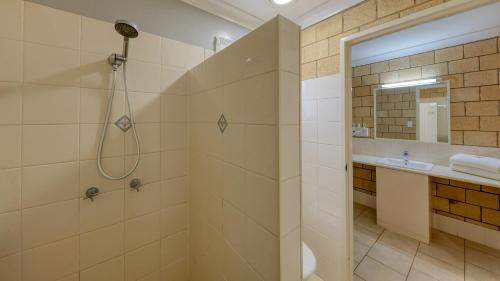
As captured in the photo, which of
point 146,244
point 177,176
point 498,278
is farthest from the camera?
point 498,278

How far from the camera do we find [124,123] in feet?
3.69

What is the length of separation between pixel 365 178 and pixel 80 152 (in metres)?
3.57

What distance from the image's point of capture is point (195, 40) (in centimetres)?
142

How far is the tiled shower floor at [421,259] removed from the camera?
167 cm

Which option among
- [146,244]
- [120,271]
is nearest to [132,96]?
[146,244]

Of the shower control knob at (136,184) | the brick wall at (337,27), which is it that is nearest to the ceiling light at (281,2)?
the brick wall at (337,27)

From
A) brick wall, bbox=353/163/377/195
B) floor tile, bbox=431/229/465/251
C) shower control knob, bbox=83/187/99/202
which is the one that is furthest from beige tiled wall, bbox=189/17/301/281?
brick wall, bbox=353/163/377/195

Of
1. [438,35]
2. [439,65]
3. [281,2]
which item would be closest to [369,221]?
[439,65]

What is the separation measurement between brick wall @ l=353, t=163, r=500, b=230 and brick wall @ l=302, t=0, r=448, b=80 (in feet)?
7.18

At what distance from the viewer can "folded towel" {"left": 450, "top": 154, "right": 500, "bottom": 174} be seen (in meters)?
1.74

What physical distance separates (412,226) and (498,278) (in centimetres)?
66

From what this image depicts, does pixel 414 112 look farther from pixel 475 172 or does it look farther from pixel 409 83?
pixel 475 172

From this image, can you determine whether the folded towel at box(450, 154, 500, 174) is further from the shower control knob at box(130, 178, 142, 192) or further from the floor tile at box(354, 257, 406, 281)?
the shower control knob at box(130, 178, 142, 192)

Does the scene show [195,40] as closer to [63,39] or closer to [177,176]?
[63,39]
